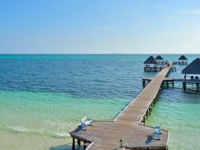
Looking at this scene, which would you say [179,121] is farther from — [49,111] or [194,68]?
[194,68]

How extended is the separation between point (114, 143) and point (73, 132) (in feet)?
7.89

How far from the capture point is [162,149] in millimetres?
11039

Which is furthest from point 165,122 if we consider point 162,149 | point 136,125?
point 162,149

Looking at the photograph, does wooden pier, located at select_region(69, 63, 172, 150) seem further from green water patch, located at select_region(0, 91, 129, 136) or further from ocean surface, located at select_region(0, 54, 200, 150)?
green water patch, located at select_region(0, 91, 129, 136)

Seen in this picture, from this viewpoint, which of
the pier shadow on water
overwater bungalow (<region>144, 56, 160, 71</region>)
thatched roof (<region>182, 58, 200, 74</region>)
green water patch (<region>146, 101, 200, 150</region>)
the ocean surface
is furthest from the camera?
overwater bungalow (<region>144, 56, 160, 71</region>)

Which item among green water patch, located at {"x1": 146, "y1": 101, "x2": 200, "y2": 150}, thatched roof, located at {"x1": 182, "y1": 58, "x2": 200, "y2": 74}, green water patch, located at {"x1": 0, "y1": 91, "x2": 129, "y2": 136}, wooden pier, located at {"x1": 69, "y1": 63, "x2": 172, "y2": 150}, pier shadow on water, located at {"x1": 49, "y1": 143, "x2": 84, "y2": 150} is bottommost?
pier shadow on water, located at {"x1": 49, "y1": 143, "x2": 84, "y2": 150}

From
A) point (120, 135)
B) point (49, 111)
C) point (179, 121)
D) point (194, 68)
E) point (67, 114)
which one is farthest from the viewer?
point (194, 68)

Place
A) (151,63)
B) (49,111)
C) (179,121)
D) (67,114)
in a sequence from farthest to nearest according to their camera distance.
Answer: (151,63) → (49,111) → (67,114) → (179,121)

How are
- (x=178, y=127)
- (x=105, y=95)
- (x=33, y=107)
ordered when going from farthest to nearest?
(x=105, y=95) → (x=33, y=107) → (x=178, y=127)

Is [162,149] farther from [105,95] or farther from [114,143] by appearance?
[105,95]

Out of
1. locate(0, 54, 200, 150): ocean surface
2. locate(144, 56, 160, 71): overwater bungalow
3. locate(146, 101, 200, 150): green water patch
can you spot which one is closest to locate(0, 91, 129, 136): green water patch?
locate(0, 54, 200, 150): ocean surface

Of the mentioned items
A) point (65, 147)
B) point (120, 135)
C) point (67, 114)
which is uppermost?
point (120, 135)

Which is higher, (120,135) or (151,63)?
(151,63)

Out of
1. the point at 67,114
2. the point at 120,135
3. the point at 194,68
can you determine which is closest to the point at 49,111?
the point at 67,114
